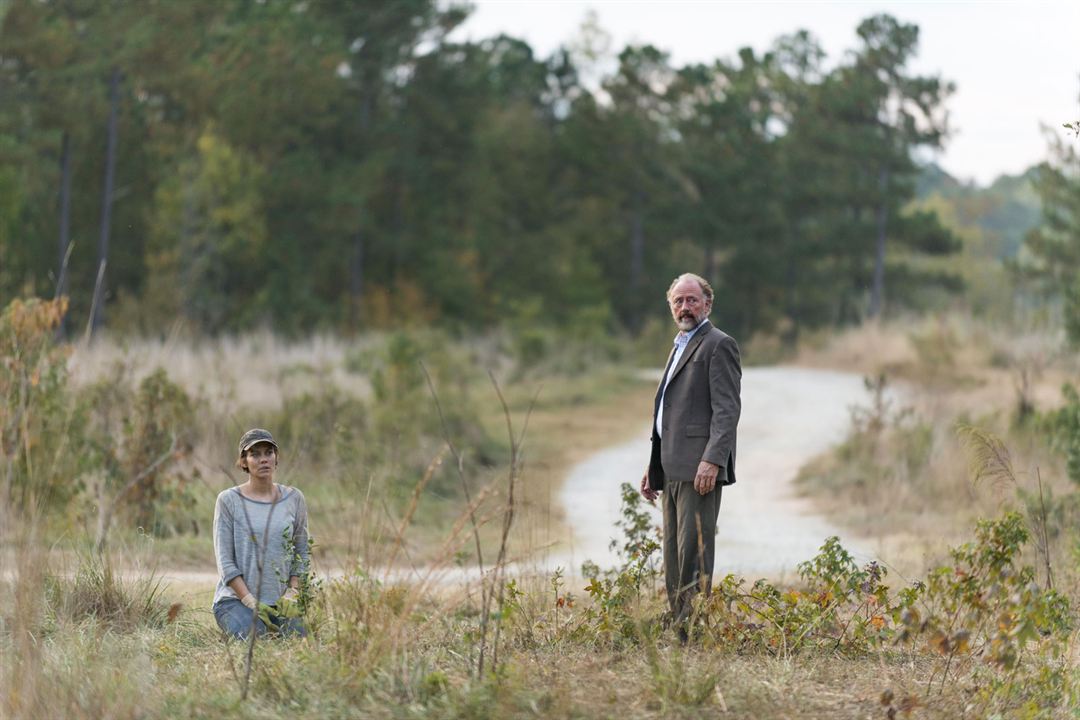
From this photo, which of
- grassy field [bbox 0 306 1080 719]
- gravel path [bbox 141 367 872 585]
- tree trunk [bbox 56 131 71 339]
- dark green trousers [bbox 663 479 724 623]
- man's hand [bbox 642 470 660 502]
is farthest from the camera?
tree trunk [bbox 56 131 71 339]

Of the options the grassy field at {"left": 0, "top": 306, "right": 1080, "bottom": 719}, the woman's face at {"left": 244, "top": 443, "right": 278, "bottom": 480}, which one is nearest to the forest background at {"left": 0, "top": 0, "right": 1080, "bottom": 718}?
the grassy field at {"left": 0, "top": 306, "right": 1080, "bottom": 719}

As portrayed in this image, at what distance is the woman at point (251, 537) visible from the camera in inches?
243

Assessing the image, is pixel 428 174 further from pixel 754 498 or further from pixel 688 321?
pixel 688 321


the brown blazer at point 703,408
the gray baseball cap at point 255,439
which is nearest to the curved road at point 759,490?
the brown blazer at point 703,408

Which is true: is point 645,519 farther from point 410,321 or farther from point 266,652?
point 410,321

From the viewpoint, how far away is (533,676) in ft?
17.0

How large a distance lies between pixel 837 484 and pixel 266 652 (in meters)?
10.0

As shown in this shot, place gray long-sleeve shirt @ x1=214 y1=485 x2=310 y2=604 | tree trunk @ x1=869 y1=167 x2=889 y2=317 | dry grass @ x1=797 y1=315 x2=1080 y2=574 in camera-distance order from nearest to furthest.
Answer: gray long-sleeve shirt @ x1=214 y1=485 x2=310 y2=604
dry grass @ x1=797 y1=315 x2=1080 y2=574
tree trunk @ x1=869 y1=167 x2=889 y2=317

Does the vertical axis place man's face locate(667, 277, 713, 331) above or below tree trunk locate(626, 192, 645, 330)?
below

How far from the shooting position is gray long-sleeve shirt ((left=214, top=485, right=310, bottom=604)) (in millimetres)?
6207

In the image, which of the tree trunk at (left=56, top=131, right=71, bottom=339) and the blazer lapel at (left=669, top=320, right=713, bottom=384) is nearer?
the blazer lapel at (left=669, top=320, right=713, bottom=384)

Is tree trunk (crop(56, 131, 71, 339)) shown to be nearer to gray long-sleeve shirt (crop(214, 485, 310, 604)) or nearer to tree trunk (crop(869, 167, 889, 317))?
gray long-sleeve shirt (crop(214, 485, 310, 604))

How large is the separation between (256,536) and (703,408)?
206 centimetres

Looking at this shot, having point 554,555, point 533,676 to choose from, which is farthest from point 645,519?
point 554,555
